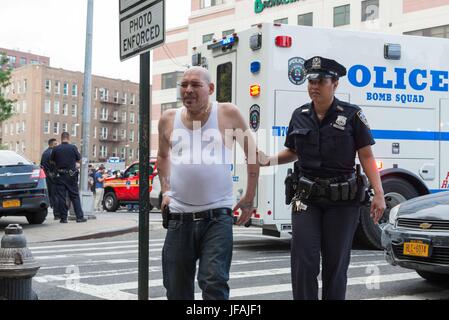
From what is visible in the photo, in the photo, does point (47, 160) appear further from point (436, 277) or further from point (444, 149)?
point (436, 277)

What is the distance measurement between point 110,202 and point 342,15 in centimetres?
2537

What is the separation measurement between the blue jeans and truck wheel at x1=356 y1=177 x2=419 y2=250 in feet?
19.0

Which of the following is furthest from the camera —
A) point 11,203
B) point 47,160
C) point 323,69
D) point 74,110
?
point 74,110

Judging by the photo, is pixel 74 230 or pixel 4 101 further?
pixel 4 101

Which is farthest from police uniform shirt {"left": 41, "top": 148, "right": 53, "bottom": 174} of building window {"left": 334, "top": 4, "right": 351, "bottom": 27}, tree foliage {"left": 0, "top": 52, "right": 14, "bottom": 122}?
building window {"left": 334, "top": 4, "right": 351, "bottom": 27}

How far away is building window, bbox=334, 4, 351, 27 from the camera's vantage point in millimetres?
42166

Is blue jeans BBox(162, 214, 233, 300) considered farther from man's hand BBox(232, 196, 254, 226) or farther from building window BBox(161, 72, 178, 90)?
building window BBox(161, 72, 178, 90)

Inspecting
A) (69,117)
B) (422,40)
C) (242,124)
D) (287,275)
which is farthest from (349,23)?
(69,117)

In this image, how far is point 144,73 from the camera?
4.30 metres

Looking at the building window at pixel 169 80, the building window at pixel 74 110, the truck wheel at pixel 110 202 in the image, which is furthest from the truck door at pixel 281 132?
the building window at pixel 74 110

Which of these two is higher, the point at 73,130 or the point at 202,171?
the point at 73,130

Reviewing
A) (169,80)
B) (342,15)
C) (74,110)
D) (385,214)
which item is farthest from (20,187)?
(74,110)

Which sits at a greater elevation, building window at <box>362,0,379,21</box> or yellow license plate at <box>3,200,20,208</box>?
building window at <box>362,0,379,21</box>

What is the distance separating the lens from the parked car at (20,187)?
12.9 m
